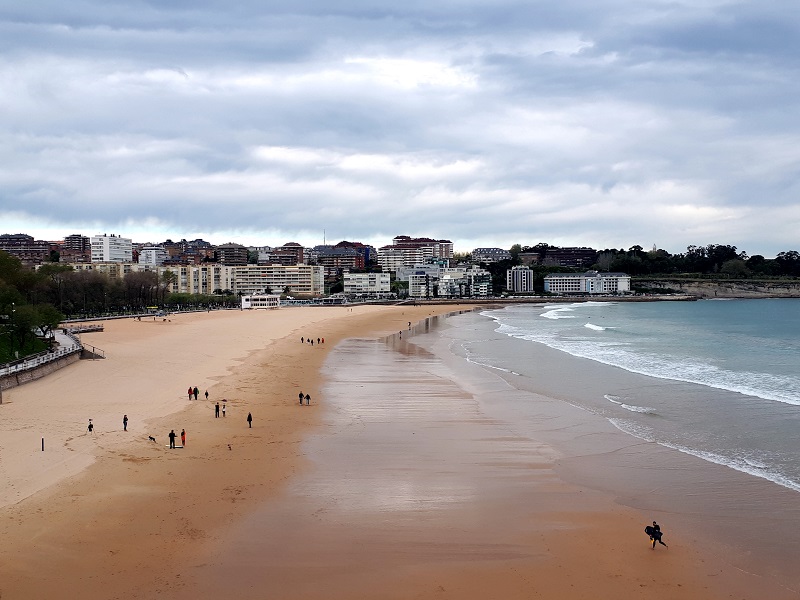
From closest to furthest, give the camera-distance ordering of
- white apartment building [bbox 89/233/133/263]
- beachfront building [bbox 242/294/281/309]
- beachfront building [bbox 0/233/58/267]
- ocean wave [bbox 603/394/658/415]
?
ocean wave [bbox 603/394/658/415]
beachfront building [bbox 242/294/281/309]
white apartment building [bbox 89/233/133/263]
beachfront building [bbox 0/233/58/267]

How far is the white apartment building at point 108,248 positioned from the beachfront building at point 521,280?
80.1 meters

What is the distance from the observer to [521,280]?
14675 centimetres

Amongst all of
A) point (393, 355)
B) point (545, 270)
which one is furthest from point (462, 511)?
point (545, 270)

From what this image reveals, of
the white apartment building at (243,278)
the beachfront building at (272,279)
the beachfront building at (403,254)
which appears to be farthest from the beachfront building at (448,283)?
the beachfront building at (403,254)

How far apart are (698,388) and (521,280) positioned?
409ft

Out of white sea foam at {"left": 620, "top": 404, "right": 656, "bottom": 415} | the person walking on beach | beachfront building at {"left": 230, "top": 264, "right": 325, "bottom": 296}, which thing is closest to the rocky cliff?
beachfront building at {"left": 230, "top": 264, "right": 325, "bottom": 296}

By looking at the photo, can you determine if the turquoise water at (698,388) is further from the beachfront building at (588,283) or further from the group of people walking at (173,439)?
the beachfront building at (588,283)

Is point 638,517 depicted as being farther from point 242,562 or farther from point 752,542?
point 242,562

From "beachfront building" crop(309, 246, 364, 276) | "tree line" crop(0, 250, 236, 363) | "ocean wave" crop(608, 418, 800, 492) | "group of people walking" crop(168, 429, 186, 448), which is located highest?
"beachfront building" crop(309, 246, 364, 276)

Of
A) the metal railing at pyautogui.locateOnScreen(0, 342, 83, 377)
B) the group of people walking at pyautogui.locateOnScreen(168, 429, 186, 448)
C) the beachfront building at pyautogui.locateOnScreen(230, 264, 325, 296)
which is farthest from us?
the beachfront building at pyautogui.locateOnScreen(230, 264, 325, 296)

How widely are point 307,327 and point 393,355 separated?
71.8ft

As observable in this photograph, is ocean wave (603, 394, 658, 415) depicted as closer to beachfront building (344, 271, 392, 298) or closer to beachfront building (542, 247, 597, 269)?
beachfront building (344, 271, 392, 298)

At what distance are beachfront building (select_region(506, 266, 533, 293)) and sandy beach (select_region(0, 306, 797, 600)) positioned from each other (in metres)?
128

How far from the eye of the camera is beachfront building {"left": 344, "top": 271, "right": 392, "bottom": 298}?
130m
